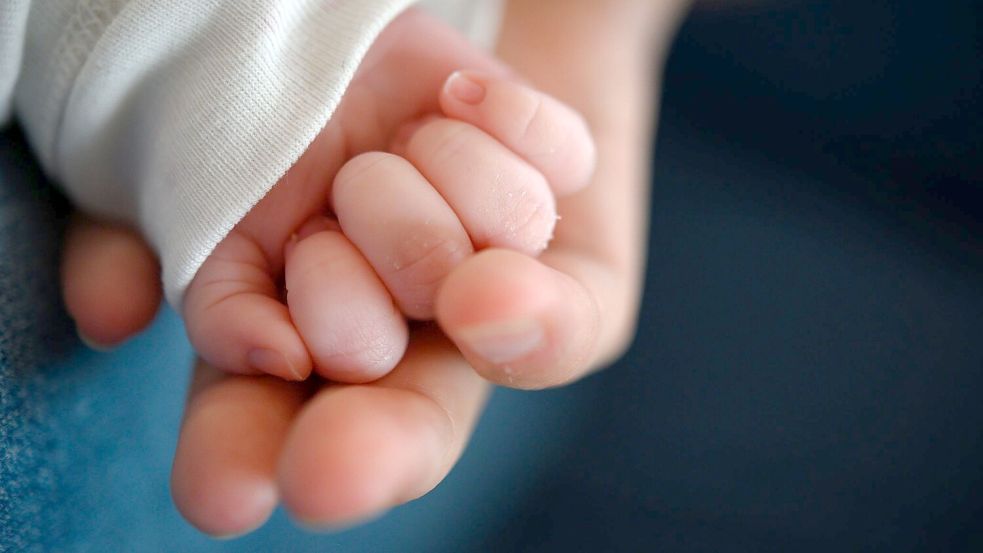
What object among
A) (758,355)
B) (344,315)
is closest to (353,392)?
(344,315)

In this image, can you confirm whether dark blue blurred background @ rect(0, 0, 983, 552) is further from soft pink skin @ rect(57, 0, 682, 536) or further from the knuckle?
the knuckle

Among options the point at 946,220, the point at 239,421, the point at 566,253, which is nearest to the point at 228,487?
the point at 239,421

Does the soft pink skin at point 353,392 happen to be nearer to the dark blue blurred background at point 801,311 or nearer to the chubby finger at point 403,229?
the chubby finger at point 403,229

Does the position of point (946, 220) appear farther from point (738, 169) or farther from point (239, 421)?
point (239, 421)

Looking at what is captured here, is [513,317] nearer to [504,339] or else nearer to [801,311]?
[504,339]

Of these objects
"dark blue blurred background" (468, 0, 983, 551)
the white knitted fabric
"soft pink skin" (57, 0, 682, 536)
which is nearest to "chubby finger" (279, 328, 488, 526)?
"soft pink skin" (57, 0, 682, 536)

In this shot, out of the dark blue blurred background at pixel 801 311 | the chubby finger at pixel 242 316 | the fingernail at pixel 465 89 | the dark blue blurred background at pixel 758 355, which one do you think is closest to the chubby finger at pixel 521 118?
the fingernail at pixel 465 89
